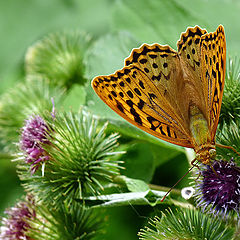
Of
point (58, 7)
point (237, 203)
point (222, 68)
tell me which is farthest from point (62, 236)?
point (58, 7)

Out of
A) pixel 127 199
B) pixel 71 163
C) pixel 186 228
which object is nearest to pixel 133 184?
pixel 127 199

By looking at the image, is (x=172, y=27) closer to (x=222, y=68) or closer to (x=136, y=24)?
(x=136, y=24)

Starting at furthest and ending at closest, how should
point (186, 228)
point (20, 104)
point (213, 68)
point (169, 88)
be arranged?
point (20, 104), point (169, 88), point (213, 68), point (186, 228)

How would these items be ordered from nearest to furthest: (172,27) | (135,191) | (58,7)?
(135,191) < (172,27) < (58,7)

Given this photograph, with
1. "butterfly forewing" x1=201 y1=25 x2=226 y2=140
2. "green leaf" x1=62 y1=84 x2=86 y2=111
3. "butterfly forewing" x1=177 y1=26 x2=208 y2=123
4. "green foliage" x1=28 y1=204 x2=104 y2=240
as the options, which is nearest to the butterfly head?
"butterfly forewing" x1=201 y1=25 x2=226 y2=140

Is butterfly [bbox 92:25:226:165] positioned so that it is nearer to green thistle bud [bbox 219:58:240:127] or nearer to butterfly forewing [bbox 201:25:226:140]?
butterfly forewing [bbox 201:25:226:140]

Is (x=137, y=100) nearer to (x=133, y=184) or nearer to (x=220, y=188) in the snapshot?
(x=133, y=184)
